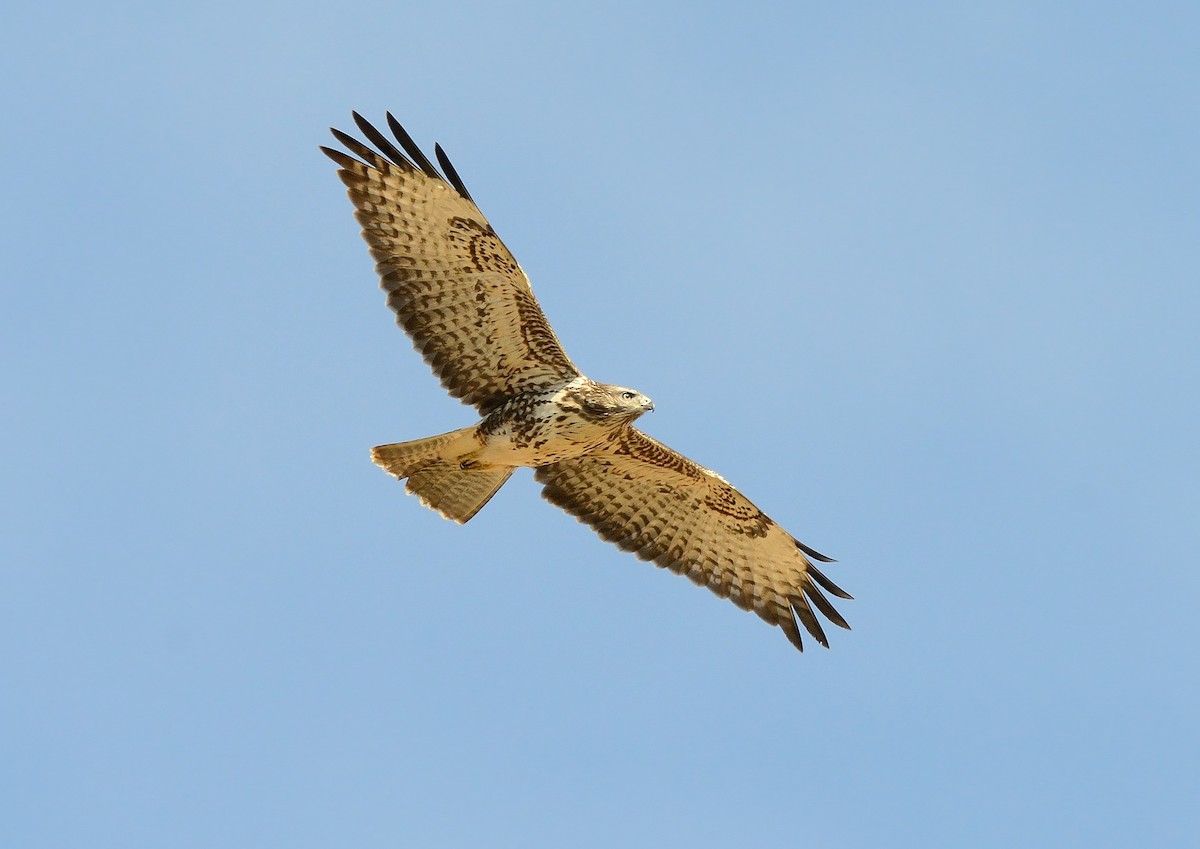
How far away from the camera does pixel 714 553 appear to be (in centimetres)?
1416

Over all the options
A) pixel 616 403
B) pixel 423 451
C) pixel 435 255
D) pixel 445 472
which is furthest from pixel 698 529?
pixel 435 255

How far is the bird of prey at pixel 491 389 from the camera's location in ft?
40.6

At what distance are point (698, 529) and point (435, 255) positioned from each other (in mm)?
3327

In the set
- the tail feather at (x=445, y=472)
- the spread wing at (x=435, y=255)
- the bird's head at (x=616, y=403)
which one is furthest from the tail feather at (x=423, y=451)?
the bird's head at (x=616, y=403)

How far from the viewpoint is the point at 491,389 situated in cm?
1286

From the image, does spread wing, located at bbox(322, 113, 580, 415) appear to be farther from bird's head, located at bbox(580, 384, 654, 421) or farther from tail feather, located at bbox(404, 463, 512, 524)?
tail feather, located at bbox(404, 463, 512, 524)

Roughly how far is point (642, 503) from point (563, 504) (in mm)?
639

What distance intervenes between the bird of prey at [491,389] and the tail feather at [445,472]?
11 millimetres

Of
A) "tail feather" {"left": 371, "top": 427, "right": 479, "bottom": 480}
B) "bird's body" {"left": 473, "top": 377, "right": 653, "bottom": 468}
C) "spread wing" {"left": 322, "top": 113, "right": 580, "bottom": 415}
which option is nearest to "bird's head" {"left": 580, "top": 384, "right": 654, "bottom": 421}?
"bird's body" {"left": 473, "top": 377, "right": 653, "bottom": 468}

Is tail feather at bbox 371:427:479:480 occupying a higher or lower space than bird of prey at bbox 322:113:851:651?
lower

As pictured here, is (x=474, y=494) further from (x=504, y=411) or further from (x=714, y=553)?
(x=714, y=553)

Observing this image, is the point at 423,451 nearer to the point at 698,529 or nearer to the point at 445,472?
the point at 445,472

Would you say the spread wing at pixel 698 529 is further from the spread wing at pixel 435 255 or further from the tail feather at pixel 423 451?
the spread wing at pixel 435 255

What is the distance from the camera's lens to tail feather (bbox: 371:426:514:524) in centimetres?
1281
